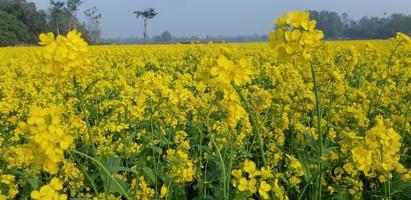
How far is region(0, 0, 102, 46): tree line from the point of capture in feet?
132

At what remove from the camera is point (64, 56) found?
5.25ft

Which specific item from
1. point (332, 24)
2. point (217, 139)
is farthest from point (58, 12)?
point (217, 139)

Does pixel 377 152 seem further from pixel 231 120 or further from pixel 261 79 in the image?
pixel 261 79

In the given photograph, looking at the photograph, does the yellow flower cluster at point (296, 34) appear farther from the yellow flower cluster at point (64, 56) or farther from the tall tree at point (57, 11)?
the tall tree at point (57, 11)

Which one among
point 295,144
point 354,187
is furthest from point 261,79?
point 354,187

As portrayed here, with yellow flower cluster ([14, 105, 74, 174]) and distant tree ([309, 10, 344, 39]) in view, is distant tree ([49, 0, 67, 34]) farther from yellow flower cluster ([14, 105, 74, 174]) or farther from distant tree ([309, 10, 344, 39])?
yellow flower cluster ([14, 105, 74, 174])

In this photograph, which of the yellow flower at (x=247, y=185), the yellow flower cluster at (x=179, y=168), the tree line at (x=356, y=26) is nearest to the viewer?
the yellow flower at (x=247, y=185)

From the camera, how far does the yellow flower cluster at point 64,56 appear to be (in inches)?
63.4

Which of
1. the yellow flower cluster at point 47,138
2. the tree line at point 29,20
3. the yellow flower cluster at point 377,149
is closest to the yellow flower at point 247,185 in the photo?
the yellow flower cluster at point 377,149

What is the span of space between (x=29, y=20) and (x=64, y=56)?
47.7m

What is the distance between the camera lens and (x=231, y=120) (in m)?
1.89

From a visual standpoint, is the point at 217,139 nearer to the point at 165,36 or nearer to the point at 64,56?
the point at 64,56

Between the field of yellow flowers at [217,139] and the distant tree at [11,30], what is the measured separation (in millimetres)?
36465

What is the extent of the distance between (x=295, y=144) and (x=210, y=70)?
1647 mm
